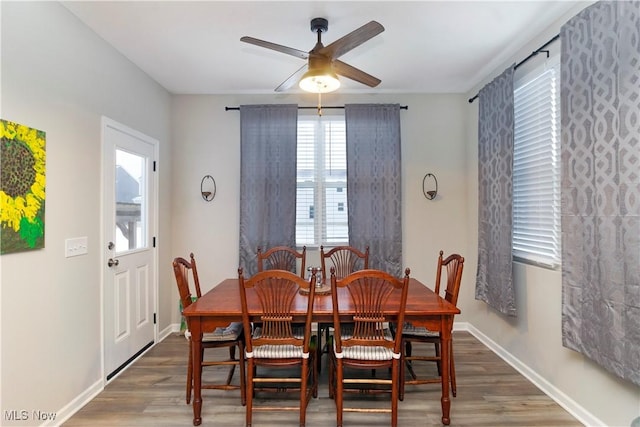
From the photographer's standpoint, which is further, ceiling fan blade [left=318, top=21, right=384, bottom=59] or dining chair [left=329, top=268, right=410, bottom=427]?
dining chair [left=329, top=268, right=410, bottom=427]

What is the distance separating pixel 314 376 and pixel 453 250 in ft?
7.43

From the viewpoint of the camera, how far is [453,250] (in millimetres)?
3736

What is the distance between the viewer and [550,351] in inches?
93.7

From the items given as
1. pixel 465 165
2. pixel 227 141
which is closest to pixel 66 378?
pixel 227 141

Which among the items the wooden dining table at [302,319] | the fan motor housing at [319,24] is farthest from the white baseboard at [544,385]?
the fan motor housing at [319,24]

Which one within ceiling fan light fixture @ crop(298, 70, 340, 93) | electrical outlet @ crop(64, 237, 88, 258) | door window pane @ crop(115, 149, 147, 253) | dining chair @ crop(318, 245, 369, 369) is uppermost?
ceiling fan light fixture @ crop(298, 70, 340, 93)

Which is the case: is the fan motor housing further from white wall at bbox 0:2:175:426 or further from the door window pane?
the door window pane

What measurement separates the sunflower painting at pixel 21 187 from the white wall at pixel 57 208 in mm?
58

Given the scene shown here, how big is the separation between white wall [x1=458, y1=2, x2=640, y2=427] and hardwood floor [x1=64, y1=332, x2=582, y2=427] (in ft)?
0.40

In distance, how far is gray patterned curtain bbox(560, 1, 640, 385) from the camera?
5.46 ft

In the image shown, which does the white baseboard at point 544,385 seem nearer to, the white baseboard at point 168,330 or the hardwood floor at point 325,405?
the hardwood floor at point 325,405


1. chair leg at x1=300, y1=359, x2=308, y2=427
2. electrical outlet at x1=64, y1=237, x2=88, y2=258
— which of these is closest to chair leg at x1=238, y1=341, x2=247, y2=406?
chair leg at x1=300, y1=359, x2=308, y2=427

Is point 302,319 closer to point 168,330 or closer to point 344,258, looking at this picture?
point 344,258

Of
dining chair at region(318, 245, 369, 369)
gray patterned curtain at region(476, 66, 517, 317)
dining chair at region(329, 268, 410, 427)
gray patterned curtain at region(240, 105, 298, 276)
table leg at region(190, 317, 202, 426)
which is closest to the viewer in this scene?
dining chair at region(329, 268, 410, 427)
